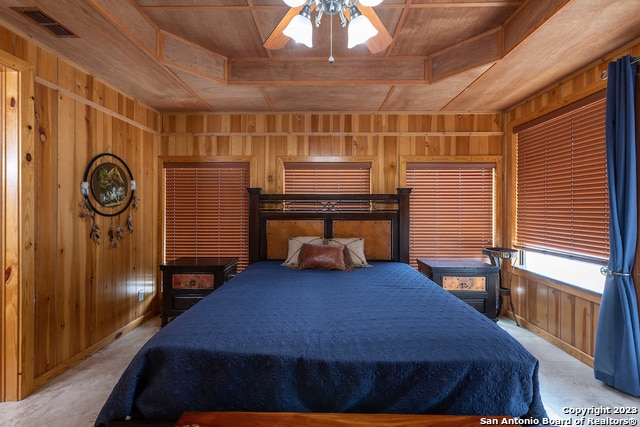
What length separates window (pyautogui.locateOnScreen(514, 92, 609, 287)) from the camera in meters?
2.58

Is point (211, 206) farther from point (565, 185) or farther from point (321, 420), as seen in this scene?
point (565, 185)

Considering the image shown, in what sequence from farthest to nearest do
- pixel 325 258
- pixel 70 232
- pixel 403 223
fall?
pixel 403 223 < pixel 325 258 < pixel 70 232

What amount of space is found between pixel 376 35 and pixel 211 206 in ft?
9.70

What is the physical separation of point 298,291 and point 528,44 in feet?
8.35

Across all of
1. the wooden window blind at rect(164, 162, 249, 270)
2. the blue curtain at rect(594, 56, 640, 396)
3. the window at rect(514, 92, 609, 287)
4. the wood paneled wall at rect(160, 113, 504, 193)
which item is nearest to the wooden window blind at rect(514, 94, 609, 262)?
the window at rect(514, 92, 609, 287)

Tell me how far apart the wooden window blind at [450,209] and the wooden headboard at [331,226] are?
0.31m

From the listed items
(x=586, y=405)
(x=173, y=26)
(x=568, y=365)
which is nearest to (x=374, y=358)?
(x=586, y=405)

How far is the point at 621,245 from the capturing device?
228 centimetres

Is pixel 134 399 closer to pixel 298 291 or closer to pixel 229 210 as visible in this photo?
pixel 298 291

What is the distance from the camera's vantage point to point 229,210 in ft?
13.0


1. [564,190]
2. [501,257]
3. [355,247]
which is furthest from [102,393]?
[564,190]

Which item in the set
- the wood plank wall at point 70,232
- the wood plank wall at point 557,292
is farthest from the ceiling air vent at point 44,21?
the wood plank wall at point 557,292

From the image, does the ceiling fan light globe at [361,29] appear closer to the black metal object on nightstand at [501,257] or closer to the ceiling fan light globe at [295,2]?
the ceiling fan light globe at [295,2]

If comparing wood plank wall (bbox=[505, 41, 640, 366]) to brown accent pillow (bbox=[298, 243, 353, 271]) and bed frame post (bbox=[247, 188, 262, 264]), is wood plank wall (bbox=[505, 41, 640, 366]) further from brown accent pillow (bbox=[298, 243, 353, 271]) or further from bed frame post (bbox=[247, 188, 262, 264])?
bed frame post (bbox=[247, 188, 262, 264])
